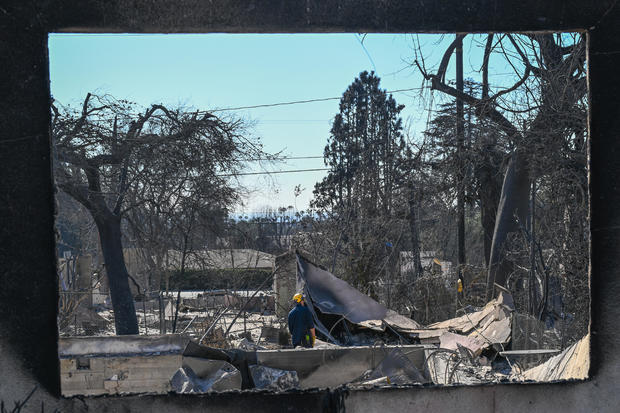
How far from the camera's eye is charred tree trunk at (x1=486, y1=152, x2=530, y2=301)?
39.9 ft

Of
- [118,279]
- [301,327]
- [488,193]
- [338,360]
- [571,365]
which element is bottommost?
[301,327]

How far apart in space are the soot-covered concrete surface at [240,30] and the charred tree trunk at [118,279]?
11.4 meters

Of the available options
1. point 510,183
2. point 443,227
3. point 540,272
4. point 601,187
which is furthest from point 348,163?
point 601,187

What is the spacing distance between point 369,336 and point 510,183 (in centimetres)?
445

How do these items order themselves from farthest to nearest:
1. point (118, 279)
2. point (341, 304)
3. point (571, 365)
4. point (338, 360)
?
point (118, 279), point (341, 304), point (338, 360), point (571, 365)

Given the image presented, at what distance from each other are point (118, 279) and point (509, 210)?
8.98m

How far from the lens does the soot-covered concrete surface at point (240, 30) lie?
7.48ft

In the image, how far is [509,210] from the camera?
1281cm

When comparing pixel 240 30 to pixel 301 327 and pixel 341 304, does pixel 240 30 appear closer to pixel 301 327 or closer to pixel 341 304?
pixel 301 327

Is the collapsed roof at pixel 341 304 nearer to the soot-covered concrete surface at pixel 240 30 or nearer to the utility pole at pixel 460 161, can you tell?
the utility pole at pixel 460 161

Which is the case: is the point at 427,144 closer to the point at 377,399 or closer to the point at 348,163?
the point at 377,399

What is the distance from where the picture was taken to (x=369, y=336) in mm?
11508

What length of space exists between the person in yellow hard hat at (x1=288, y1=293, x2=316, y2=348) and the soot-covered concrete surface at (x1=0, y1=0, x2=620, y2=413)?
8442 mm

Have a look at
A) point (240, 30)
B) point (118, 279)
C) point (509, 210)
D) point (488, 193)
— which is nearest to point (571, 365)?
point (240, 30)
